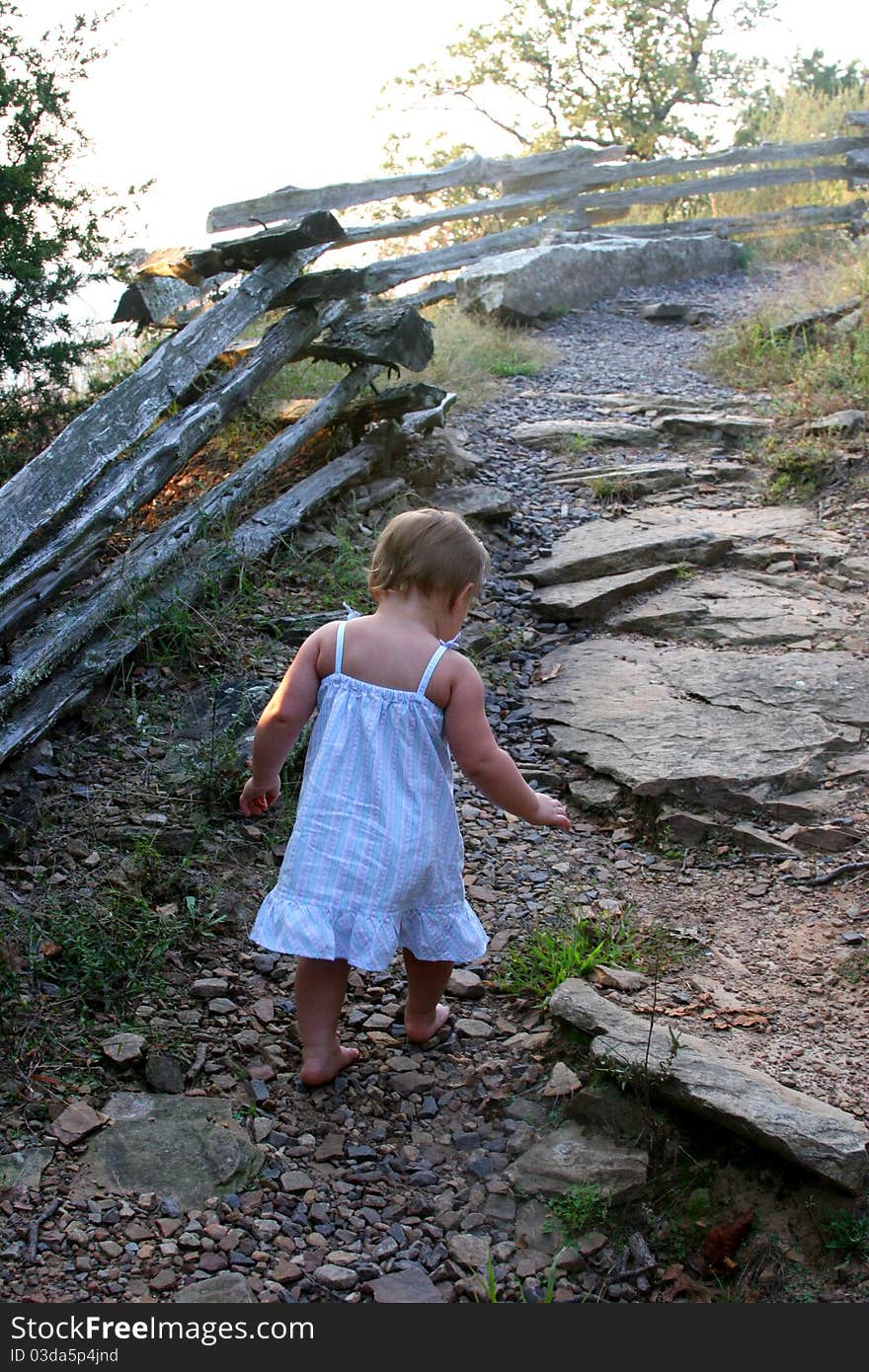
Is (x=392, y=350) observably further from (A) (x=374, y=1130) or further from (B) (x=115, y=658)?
(A) (x=374, y=1130)

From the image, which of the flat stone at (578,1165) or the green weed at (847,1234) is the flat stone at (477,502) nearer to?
the flat stone at (578,1165)

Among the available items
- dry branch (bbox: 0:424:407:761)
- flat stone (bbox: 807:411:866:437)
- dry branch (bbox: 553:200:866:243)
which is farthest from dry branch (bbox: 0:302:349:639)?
dry branch (bbox: 553:200:866:243)

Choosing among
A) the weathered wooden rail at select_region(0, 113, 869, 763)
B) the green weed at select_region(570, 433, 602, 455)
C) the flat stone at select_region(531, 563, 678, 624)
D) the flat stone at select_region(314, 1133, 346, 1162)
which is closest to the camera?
the flat stone at select_region(314, 1133, 346, 1162)

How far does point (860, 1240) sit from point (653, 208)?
43.9 ft

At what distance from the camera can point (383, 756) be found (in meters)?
2.72

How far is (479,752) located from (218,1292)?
48.9 inches

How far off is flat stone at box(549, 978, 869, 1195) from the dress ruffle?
0.38 meters

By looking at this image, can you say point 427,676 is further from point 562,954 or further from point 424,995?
point 562,954

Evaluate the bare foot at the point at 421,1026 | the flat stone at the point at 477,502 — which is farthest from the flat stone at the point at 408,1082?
the flat stone at the point at 477,502

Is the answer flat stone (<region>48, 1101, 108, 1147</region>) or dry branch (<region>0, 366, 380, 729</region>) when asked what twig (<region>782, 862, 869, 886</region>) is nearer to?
flat stone (<region>48, 1101, 108, 1147</region>)

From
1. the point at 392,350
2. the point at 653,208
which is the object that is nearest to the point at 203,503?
the point at 392,350

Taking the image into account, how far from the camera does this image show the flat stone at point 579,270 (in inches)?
399

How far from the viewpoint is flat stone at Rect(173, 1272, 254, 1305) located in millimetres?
2200

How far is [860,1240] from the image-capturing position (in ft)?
7.66
